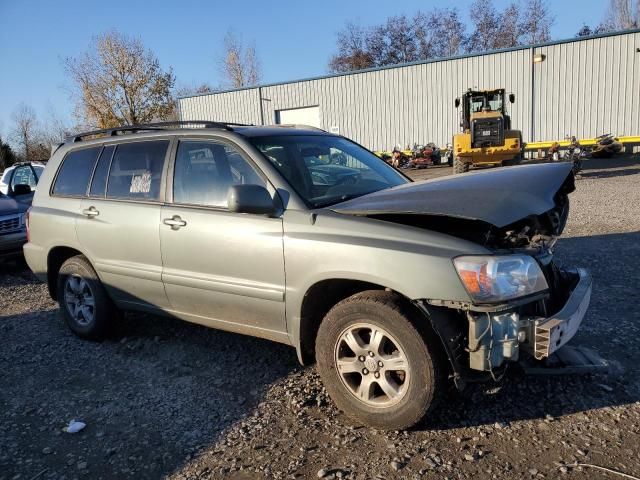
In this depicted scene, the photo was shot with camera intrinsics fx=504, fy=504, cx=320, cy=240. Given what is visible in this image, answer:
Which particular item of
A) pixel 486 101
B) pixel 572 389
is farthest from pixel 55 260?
pixel 486 101

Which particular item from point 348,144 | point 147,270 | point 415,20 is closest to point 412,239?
point 348,144

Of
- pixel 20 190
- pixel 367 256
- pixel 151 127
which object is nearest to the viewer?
pixel 367 256

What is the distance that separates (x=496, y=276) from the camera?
261cm

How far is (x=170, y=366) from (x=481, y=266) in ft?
8.75

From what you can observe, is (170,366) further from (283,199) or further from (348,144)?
(348,144)

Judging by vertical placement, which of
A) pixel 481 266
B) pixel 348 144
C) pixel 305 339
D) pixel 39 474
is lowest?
pixel 39 474

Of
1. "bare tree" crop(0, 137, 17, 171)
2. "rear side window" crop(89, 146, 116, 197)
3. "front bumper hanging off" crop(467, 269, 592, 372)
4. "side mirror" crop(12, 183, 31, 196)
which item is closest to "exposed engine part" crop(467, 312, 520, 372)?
"front bumper hanging off" crop(467, 269, 592, 372)

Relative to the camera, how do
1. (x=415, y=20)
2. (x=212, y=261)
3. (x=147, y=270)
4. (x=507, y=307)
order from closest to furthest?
(x=507, y=307), (x=212, y=261), (x=147, y=270), (x=415, y=20)

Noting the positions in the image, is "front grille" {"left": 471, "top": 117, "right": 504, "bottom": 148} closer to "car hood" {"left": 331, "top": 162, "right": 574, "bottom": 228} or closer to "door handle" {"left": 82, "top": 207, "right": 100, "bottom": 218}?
"car hood" {"left": 331, "top": 162, "right": 574, "bottom": 228}

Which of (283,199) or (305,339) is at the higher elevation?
(283,199)

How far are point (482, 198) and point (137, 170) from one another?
285 cm

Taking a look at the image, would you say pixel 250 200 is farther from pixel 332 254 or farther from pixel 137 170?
pixel 137 170

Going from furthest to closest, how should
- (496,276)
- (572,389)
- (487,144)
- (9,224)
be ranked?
(487,144)
(9,224)
(572,389)
(496,276)

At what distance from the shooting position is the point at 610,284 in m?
5.20
